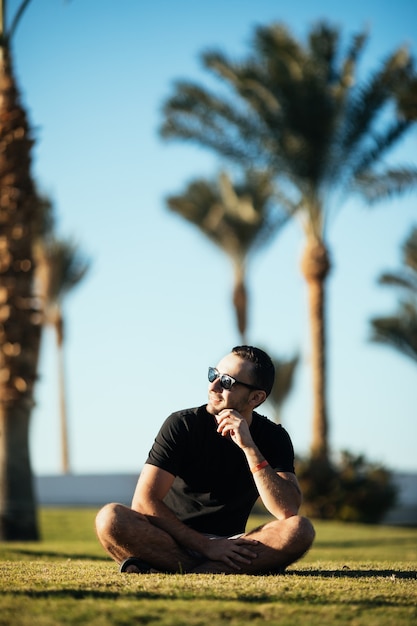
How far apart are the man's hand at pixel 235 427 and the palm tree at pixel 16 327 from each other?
9.83 m

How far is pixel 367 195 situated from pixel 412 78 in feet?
10.5

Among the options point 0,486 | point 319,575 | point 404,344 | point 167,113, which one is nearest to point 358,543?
point 0,486

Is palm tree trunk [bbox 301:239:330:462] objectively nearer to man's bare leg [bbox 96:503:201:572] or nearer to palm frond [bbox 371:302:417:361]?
palm frond [bbox 371:302:417:361]

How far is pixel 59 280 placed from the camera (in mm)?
38250

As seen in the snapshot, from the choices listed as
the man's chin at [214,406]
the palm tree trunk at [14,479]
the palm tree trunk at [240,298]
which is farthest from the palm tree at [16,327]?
the palm tree trunk at [240,298]

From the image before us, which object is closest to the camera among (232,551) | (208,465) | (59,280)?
(232,551)

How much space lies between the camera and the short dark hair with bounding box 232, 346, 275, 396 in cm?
627

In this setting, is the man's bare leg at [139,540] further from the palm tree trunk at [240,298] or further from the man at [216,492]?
the palm tree trunk at [240,298]

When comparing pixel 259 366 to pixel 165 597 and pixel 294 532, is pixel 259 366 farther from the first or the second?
pixel 165 597

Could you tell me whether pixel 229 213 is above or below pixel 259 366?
above

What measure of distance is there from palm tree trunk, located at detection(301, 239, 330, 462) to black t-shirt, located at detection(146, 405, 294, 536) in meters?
18.1

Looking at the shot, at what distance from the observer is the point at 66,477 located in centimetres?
3178

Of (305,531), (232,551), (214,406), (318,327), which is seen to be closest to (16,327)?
(214,406)

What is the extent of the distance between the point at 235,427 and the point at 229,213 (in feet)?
94.3
